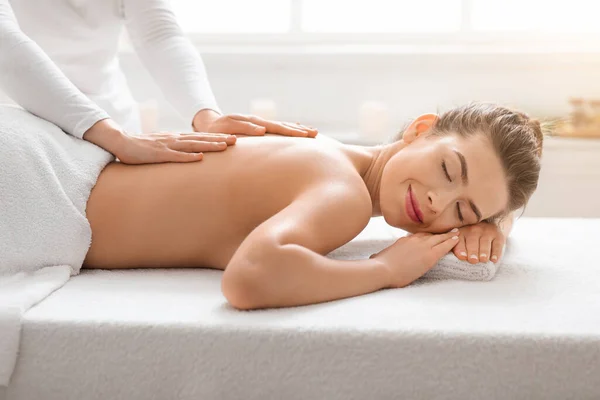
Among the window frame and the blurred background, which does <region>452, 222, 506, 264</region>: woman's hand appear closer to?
the blurred background

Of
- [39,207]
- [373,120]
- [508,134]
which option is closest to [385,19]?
[373,120]

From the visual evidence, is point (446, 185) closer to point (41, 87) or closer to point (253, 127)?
point (253, 127)

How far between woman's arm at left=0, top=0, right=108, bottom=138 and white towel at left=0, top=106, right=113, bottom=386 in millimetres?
74

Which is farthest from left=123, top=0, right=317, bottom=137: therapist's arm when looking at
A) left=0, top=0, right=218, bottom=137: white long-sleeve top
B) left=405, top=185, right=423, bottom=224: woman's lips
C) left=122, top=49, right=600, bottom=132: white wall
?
left=122, top=49, right=600, bottom=132: white wall

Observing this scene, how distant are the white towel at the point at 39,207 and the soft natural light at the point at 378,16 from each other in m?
1.94

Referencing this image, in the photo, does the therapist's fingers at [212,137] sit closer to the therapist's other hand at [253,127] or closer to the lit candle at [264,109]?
the therapist's other hand at [253,127]

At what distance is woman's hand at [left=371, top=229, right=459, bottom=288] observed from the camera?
1.32 metres

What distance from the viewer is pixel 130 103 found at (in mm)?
2131

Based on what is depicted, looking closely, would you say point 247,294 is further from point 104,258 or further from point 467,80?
point 467,80

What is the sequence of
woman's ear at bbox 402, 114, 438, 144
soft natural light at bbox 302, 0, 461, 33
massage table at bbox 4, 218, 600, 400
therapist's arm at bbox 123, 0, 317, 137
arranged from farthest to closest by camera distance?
soft natural light at bbox 302, 0, 461, 33
therapist's arm at bbox 123, 0, 317, 137
woman's ear at bbox 402, 114, 438, 144
massage table at bbox 4, 218, 600, 400

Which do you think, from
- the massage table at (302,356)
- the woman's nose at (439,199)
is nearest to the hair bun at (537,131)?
the woman's nose at (439,199)

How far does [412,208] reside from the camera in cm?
142

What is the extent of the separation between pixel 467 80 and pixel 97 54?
65.2 inches

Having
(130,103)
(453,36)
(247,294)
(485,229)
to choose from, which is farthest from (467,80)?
(247,294)
